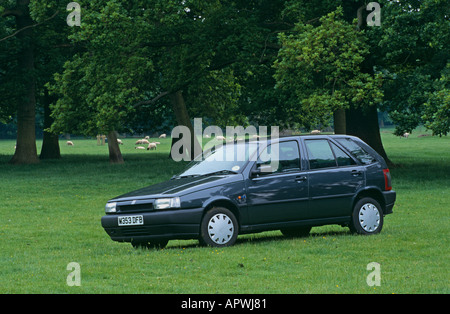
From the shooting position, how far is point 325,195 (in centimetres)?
1269

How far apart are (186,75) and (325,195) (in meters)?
20.1

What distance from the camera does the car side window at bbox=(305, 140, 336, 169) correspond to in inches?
504

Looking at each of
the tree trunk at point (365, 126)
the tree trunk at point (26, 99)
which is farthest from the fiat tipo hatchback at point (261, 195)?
the tree trunk at point (26, 99)

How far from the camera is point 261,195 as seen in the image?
39.6 ft

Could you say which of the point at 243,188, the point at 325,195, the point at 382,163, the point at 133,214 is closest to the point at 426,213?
the point at 382,163

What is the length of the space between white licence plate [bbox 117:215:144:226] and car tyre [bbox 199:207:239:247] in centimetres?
88

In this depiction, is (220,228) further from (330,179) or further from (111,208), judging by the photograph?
(330,179)

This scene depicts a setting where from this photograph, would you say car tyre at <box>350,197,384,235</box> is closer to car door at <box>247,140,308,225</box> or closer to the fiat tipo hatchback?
the fiat tipo hatchback

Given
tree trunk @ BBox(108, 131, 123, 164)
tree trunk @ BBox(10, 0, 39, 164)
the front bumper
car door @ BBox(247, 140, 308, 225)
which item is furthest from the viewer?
tree trunk @ BBox(108, 131, 123, 164)

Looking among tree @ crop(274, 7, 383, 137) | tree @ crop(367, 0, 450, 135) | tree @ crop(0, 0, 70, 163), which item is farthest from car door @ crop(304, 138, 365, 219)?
tree @ crop(0, 0, 70, 163)

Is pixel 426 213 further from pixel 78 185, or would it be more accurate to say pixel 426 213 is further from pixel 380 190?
pixel 78 185

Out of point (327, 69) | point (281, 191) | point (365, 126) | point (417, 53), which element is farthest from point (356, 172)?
point (365, 126)

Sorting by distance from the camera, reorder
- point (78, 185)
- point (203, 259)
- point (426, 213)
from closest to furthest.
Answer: point (203, 259)
point (426, 213)
point (78, 185)

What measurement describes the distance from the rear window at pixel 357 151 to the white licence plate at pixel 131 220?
3.76m
